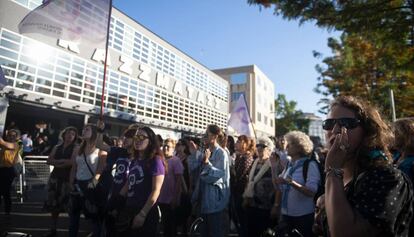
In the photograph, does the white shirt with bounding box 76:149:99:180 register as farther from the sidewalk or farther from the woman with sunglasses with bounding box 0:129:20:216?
the woman with sunglasses with bounding box 0:129:20:216

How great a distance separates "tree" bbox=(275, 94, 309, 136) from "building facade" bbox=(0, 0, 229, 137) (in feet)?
104

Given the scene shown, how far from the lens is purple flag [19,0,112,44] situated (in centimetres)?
464

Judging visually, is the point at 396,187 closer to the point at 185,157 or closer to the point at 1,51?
the point at 185,157

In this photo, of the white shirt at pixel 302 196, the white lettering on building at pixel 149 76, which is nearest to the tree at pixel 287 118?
the white lettering on building at pixel 149 76

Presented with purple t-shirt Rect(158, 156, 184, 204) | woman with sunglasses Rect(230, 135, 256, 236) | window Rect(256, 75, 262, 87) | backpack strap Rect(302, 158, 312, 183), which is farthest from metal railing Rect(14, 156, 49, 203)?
window Rect(256, 75, 262, 87)

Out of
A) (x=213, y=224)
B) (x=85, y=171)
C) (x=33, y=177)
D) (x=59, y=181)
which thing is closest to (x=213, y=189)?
(x=213, y=224)

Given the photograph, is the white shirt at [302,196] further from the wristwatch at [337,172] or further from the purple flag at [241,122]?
the purple flag at [241,122]

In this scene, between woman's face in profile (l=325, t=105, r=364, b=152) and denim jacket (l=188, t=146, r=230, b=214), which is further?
denim jacket (l=188, t=146, r=230, b=214)

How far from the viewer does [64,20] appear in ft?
15.3

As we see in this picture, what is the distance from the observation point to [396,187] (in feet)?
4.13

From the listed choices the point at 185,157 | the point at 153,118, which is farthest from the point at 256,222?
the point at 153,118

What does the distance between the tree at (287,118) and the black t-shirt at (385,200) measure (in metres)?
57.4

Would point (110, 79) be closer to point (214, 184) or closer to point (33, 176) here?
point (33, 176)

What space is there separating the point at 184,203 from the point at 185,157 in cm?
102
